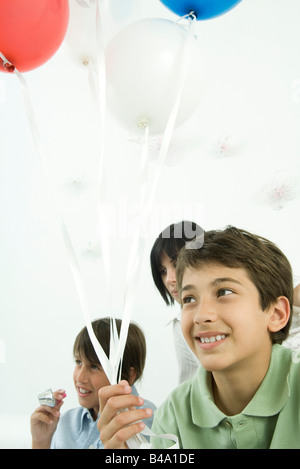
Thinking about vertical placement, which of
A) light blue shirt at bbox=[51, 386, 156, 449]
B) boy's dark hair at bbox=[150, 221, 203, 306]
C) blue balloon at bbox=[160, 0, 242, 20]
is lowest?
light blue shirt at bbox=[51, 386, 156, 449]

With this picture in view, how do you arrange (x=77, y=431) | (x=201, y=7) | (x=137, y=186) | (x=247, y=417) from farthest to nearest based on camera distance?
(x=137, y=186) < (x=77, y=431) < (x=201, y=7) < (x=247, y=417)

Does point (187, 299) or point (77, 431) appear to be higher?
point (187, 299)

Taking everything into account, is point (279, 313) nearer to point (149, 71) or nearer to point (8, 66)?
point (149, 71)

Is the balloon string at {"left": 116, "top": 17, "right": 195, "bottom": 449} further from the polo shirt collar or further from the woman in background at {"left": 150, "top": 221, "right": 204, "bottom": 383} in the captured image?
the woman in background at {"left": 150, "top": 221, "right": 204, "bottom": 383}

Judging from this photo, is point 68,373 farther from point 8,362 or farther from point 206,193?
point 206,193

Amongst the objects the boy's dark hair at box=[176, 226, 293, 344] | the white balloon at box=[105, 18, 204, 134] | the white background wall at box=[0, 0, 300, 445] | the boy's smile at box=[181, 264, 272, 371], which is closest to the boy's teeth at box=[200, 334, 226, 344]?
the boy's smile at box=[181, 264, 272, 371]

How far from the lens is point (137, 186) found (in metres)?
1.54

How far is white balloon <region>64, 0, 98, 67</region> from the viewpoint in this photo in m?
0.98

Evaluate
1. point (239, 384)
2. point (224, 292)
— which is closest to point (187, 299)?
point (224, 292)

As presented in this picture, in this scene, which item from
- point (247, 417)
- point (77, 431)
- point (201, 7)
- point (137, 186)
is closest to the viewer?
point (247, 417)

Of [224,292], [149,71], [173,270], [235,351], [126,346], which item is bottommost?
[235,351]

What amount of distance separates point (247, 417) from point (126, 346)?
604mm

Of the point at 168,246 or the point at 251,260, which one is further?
the point at 168,246

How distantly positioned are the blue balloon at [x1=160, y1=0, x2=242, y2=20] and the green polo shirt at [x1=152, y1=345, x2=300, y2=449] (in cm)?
69
